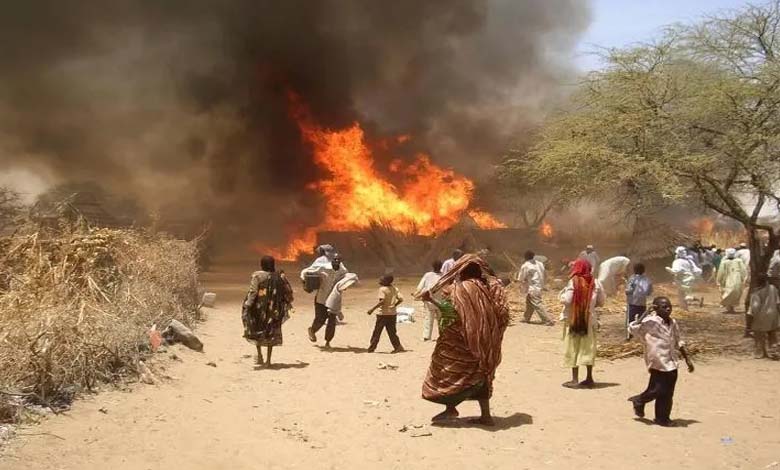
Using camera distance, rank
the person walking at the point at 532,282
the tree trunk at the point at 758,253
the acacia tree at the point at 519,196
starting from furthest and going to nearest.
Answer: the acacia tree at the point at 519,196, the person walking at the point at 532,282, the tree trunk at the point at 758,253

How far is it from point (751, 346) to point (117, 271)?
10484mm

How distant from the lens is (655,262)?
23094mm

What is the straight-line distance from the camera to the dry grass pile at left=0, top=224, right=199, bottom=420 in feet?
19.2

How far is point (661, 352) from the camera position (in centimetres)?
610

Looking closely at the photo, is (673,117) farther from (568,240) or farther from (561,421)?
(568,240)

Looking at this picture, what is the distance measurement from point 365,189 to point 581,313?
22.3m

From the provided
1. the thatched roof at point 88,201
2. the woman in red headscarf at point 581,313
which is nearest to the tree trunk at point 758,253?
the woman in red headscarf at point 581,313

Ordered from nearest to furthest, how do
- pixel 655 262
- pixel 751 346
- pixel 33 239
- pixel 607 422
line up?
pixel 607 422, pixel 33 239, pixel 751 346, pixel 655 262

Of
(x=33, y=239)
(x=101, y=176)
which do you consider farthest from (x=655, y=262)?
(x=101, y=176)

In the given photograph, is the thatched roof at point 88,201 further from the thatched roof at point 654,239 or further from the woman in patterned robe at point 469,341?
the thatched roof at point 654,239

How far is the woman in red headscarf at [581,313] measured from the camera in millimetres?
7641

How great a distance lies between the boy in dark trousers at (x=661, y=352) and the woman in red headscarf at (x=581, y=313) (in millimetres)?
1280

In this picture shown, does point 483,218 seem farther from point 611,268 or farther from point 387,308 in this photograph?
point 387,308

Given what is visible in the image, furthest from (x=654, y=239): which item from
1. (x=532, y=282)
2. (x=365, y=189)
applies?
(x=365, y=189)
